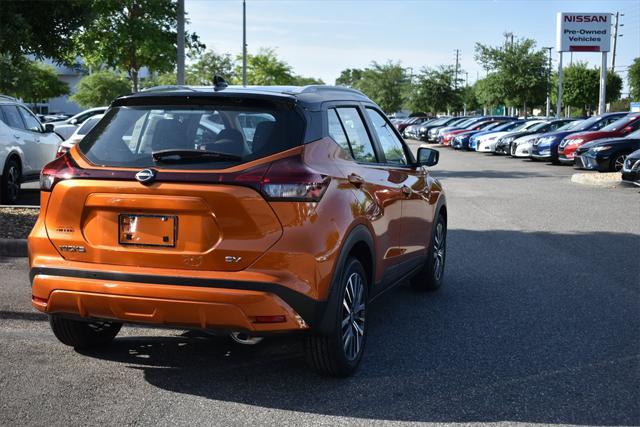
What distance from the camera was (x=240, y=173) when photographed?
4.42 m

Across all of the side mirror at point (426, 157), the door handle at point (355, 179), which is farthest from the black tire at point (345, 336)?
the side mirror at point (426, 157)

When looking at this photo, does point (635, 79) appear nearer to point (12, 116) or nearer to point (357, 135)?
point (12, 116)

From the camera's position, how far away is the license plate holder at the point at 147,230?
4.45 metres

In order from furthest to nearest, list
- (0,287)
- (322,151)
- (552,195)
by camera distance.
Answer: (552,195)
(0,287)
(322,151)

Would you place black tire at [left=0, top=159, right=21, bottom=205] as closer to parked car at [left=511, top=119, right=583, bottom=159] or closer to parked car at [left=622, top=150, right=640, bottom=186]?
parked car at [left=622, top=150, right=640, bottom=186]

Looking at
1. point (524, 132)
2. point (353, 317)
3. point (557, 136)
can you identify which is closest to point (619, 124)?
point (557, 136)

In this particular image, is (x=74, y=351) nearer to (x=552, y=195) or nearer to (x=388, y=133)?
(x=388, y=133)

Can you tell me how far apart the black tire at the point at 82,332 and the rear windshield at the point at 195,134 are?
3.76 feet

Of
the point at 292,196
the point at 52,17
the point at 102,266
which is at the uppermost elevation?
the point at 52,17

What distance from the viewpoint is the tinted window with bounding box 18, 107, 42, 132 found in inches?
592

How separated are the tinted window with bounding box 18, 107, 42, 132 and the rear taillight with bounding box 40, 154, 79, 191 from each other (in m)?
10.9

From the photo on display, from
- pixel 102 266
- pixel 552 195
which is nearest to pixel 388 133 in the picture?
pixel 102 266

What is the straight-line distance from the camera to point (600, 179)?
1927 cm

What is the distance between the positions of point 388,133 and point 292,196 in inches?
85.4
